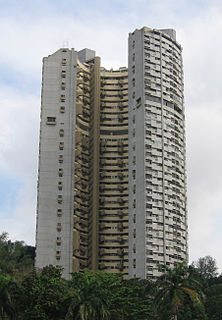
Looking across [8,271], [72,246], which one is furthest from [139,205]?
[8,271]

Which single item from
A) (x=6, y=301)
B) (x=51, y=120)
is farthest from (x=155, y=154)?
(x=6, y=301)

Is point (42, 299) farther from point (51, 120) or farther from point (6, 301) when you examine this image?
point (51, 120)

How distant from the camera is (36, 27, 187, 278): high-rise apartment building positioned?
453ft

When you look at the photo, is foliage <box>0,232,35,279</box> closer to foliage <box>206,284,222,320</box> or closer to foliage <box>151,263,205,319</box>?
foliage <box>206,284,222,320</box>

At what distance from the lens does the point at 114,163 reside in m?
168

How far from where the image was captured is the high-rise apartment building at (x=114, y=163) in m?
138

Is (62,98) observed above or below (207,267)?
above

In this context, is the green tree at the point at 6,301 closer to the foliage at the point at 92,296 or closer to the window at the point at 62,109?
the foliage at the point at 92,296

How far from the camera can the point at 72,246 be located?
150m

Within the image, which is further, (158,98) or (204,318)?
(158,98)

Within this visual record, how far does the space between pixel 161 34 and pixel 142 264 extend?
5878cm

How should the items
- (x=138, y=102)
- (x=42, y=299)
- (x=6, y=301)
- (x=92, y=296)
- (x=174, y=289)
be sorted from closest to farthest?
1. (x=174, y=289)
2. (x=92, y=296)
3. (x=6, y=301)
4. (x=42, y=299)
5. (x=138, y=102)

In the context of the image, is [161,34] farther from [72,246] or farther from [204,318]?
[204,318]

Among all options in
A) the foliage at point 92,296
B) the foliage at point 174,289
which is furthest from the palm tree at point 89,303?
the foliage at point 174,289
